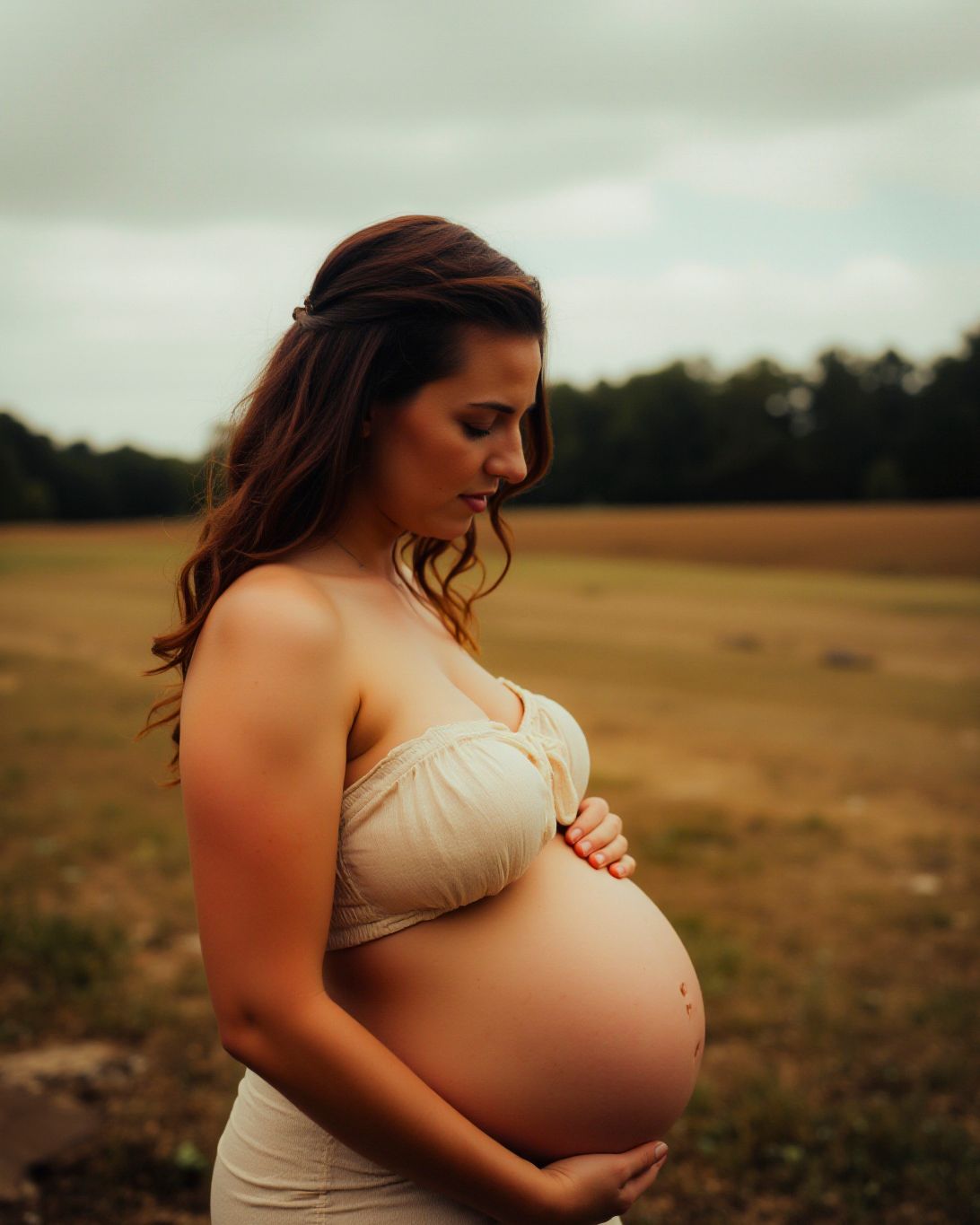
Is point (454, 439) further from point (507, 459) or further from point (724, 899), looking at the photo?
point (724, 899)

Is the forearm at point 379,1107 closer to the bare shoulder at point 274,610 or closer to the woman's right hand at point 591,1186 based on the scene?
the woman's right hand at point 591,1186

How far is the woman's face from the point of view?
1.58 metres

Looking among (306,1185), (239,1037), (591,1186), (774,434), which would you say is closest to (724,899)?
(591,1186)

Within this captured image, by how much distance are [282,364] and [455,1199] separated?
1.27 metres

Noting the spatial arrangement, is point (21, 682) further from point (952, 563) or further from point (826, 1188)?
point (952, 563)

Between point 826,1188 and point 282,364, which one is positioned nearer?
point 282,364

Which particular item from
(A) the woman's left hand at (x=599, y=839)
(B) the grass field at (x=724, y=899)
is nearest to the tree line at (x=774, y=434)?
(B) the grass field at (x=724, y=899)

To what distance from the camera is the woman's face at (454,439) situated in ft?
5.19

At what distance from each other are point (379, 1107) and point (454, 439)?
36.9 inches

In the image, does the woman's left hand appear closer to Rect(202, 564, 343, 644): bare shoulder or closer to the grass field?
Rect(202, 564, 343, 644): bare shoulder

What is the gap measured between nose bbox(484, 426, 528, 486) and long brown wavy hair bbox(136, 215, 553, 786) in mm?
144

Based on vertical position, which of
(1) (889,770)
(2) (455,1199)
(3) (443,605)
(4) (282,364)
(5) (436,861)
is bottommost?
(1) (889,770)

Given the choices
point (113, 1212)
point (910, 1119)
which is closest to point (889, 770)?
point (910, 1119)

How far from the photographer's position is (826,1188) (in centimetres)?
329
